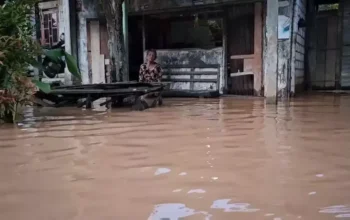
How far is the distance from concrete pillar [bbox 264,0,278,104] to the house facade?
0.7 inches

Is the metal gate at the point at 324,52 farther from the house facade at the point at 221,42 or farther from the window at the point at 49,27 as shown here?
the window at the point at 49,27

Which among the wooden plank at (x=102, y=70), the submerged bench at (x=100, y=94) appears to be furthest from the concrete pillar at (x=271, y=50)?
the wooden plank at (x=102, y=70)

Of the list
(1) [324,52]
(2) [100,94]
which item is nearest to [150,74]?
(2) [100,94]

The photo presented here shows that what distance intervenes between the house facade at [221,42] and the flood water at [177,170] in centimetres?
346

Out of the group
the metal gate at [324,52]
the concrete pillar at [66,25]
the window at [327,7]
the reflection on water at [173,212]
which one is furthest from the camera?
the window at [327,7]

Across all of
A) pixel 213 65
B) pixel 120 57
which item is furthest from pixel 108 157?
pixel 213 65

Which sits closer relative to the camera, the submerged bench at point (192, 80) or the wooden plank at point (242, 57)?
the wooden plank at point (242, 57)

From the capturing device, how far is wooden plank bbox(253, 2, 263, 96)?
368 inches

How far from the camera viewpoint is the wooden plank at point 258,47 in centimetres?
934

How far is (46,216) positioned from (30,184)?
64 cm

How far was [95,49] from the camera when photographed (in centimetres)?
1165

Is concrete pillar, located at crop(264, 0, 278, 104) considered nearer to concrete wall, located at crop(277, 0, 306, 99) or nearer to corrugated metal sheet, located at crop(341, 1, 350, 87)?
concrete wall, located at crop(277, 0, 306, 99)

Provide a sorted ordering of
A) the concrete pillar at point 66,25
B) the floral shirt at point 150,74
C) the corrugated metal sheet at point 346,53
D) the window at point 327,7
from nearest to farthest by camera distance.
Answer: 1. the floral shirt at point 150,74
2. the corrugated metal sheet at point 346,53
3. the concrete pillar at point 66,25
4. the window at point 327,7

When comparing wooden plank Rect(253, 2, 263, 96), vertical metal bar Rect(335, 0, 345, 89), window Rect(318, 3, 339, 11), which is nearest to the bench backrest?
wooden plank Rect(253, 2, 263, 96)
